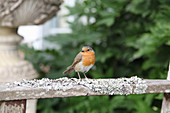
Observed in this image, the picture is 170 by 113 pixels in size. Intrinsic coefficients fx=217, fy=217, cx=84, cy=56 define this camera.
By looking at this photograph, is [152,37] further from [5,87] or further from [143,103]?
[5,87]

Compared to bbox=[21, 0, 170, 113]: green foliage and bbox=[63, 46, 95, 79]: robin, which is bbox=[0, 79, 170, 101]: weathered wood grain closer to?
bbox=[63, 46, 95, 79]: robin

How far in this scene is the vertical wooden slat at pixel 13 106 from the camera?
47 centimetres

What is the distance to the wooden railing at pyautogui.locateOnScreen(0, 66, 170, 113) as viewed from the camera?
0.47 m

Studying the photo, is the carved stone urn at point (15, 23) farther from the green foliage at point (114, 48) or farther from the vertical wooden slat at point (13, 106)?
the vertical wooden slat at point (13, 106)

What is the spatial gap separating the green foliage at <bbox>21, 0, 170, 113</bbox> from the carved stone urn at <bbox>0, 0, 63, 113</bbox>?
24cm

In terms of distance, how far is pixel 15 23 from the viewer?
3.94 feet

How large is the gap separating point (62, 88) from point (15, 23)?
32.3 inches

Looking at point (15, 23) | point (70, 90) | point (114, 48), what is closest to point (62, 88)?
point (70, 90)

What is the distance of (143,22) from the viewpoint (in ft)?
5.11

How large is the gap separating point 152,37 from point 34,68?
2.58ft

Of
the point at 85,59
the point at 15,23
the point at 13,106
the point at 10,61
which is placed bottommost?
the point at 13,106

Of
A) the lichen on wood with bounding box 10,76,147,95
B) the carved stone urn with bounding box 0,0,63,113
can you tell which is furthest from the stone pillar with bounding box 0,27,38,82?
the lichen on wood with bounding box 10,76,147,95

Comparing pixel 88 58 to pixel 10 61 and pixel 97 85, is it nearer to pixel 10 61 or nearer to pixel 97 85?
pixel 97 85

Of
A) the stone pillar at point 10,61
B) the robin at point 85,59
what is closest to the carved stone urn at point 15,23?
the stone pillar at point 10,61
